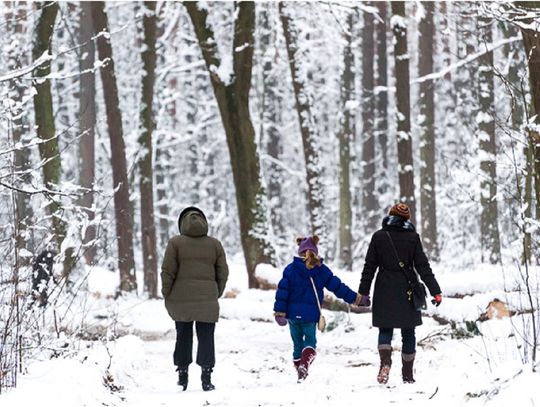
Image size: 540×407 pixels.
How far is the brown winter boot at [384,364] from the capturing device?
9250 millimetres

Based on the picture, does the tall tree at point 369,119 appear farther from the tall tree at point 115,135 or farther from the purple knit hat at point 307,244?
the purple knit hat at point 307,244

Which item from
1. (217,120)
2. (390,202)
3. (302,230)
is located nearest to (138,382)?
(390,202)

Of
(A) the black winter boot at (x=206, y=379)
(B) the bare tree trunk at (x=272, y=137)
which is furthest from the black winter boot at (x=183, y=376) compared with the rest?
(B) the bare tree trunk at (x=272, y=137)

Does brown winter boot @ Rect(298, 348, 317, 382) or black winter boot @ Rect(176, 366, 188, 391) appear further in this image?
brown winter boot @ Rect(298, 348, 317, 382)

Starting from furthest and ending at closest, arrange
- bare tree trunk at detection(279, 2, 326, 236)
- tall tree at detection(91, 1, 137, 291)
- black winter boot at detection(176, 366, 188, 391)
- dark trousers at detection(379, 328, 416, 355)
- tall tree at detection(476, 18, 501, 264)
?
tall tree at detection(476, 18, 501, 264)
bare tree trunk at detection(279, 2, 326, 236)
tall tree at detection(91, 1, 137, 291)
black winter boot at detection(176, 366, 188, 391)
dark trousers at detection(379, 328, 416, 355)

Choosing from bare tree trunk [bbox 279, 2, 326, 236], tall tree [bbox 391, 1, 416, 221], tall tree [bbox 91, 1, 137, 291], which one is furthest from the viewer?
bare tree trunk [bbox 279, 2, 326, 236]

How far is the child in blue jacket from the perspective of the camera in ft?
32.1

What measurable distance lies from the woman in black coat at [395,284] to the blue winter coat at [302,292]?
552 mm

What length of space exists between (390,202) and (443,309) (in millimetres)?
20919

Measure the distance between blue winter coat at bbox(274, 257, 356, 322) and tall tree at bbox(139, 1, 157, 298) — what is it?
38.6 ft

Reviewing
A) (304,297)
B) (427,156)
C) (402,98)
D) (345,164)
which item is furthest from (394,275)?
(345,164)

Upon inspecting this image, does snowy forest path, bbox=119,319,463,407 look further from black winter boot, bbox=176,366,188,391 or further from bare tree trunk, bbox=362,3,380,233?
bare tree trunk, bbox=362,3,380,233

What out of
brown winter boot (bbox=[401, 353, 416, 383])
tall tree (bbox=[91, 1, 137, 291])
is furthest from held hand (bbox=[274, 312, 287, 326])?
tall tree (bbox=[91, 1, 137, 291])

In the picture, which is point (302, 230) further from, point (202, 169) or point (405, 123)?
point (405, 123)
